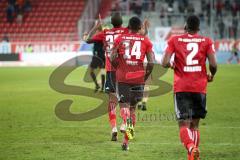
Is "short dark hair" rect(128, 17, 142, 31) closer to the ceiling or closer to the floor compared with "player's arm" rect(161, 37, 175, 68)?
closer to the ceiling

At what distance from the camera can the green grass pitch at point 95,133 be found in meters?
10.6

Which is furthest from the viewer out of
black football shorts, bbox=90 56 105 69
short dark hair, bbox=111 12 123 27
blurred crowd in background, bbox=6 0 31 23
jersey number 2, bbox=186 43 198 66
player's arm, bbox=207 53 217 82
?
blurred crowd in background, bbox=6 0 31 23

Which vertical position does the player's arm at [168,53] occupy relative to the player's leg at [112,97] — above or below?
above

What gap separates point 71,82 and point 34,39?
16793 millimetres

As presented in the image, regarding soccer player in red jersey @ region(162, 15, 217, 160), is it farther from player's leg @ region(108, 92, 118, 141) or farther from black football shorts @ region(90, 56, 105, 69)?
black football shorts @ region(90, 56, 105, 69)

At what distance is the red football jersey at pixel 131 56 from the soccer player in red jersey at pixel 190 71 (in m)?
1.86


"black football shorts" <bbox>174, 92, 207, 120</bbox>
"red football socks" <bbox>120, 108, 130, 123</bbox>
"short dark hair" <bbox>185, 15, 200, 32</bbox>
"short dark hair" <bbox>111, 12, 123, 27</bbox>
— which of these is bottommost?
"red football socks" <bbox>120, 108, 130, 123</bbox>

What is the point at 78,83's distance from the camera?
27.2 m

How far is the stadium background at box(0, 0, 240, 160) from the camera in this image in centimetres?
1123

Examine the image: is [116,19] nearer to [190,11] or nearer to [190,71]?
[190,71]

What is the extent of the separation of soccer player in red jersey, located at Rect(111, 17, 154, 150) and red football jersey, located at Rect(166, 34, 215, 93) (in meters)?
1.84

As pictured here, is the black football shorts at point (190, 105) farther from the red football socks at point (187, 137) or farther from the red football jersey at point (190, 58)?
the red football socks at point (187, 137)

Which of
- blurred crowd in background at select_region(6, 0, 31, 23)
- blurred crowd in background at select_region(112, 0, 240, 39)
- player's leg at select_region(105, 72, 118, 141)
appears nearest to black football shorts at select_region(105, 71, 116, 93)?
player's leg at select_region(105, 72, 118, 141)
